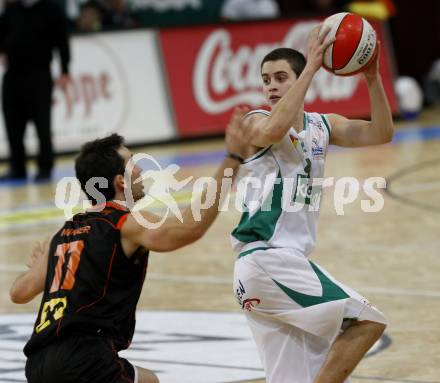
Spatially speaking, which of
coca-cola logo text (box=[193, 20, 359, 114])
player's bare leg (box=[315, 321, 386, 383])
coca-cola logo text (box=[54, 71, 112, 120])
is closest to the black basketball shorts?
player's bare leg (box=[315, 321, 386, 383])

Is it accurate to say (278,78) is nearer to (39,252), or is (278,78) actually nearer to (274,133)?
(274,133)

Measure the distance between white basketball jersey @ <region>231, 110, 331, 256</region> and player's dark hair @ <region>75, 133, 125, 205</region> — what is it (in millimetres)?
649

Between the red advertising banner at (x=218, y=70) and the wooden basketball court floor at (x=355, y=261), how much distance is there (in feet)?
7.68

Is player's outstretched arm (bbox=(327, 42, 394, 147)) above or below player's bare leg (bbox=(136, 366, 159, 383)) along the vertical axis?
above

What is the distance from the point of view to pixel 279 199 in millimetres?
5539

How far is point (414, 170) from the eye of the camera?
556 inches

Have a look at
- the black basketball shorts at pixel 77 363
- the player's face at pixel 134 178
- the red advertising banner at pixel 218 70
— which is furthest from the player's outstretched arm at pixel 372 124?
the red advertising banner at pixel 218 70

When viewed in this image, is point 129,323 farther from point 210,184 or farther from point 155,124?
point 155,124

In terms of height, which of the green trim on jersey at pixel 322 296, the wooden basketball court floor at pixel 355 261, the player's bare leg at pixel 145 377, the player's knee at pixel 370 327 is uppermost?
the green trim on jersey at pixel 322 296

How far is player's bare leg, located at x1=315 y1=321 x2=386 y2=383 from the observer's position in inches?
212

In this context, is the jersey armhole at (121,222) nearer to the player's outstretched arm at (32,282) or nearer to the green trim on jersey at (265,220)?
the player's outstretched arm at (32,282)

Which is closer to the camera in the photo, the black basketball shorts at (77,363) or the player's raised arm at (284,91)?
the black basketball shorts at (77,363)

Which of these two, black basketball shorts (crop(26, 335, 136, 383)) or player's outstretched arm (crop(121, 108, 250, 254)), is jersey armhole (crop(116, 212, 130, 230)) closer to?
player's outstretched arm (crop(121, 108, 250, 254))

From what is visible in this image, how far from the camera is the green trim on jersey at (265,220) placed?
551 centimetres
